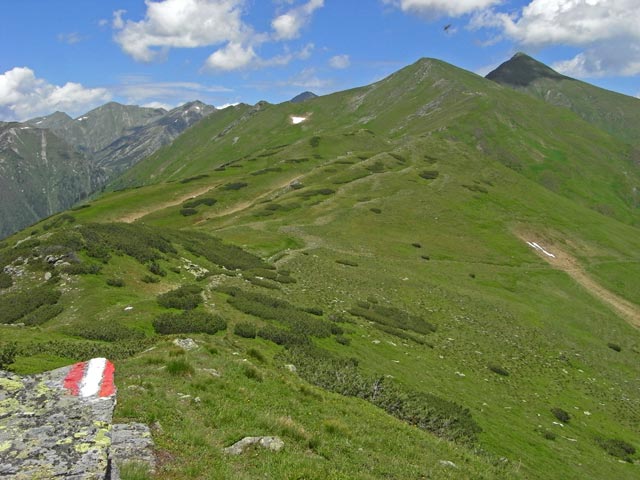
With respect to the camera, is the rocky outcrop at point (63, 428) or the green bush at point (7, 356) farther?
the green bush at point (7, 356)

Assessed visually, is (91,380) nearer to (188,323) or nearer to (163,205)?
(188,323)

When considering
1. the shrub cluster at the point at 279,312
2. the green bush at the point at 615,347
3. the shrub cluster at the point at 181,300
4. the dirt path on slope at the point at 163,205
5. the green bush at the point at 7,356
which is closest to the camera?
the green bush at the point at 7,356

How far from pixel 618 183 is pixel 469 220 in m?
122

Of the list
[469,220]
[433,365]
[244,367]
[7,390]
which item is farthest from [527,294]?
[7,390]

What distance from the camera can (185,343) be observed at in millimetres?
20766

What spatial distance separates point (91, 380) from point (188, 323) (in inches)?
731

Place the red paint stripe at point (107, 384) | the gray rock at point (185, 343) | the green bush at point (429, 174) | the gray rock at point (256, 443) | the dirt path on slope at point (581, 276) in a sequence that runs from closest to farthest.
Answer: the red paint stripe at point (107, 384) < the gray rock at point (256, 443) < the gray rock at point (185, 343) < the dirt path on slope at point (581, 276) < the green bush at point (429, 174)

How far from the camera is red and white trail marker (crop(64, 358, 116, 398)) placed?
8383 millimetres

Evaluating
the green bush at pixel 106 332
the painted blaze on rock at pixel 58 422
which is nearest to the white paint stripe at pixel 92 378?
the painted blaze on rock at pixel 58 422

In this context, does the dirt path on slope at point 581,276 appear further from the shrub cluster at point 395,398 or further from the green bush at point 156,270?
the green bush at point 156,270

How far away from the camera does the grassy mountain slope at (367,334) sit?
47.1 feet

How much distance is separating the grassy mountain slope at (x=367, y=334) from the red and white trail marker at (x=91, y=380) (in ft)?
6.81

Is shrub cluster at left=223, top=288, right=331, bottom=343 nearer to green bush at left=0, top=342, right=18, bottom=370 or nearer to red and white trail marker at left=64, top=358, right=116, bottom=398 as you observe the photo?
green bush at left=0, top=342, right=18, bottom=370

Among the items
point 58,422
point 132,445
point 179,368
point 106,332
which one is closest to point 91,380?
point 58,422
